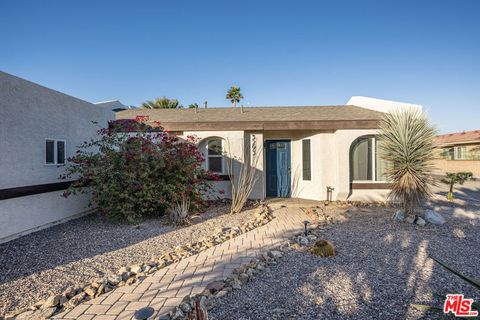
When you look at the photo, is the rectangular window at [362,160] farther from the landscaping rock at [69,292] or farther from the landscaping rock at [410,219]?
the landscaping rock at [69,292]

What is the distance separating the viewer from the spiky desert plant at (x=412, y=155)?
233 inches

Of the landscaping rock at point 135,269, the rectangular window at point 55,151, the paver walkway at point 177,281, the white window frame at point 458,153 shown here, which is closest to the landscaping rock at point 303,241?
the paver walkway at point 177,281

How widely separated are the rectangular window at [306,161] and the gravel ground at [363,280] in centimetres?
437

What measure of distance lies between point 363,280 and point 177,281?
2.71m

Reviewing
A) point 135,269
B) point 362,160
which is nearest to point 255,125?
point 362,160

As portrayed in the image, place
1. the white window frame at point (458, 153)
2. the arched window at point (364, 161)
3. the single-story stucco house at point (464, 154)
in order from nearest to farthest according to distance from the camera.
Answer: the arched window at point (364, 161) < the single-story stucco house at point (464, 154) < the white window frame at point (458, 153)

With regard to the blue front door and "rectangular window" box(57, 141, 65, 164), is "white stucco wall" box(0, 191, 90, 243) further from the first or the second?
the blue front door

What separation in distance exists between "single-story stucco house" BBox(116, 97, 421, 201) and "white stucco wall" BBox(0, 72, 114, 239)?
2674 millimetres

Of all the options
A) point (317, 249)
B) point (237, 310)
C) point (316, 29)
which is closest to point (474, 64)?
point (316, 29)

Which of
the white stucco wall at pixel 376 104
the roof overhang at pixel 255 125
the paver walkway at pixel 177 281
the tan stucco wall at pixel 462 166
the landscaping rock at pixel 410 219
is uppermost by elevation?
the white stucco wall at pixel 376 104

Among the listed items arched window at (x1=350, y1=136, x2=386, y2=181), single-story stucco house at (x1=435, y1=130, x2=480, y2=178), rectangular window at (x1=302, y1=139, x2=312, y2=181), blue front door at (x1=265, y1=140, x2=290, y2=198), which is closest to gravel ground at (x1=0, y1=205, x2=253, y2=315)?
blue front door at (x1=265, y1=140, x2=290, y2=198)

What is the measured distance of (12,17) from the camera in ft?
20.4

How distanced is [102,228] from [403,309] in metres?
6.39

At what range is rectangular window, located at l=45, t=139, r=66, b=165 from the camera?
241 inches
